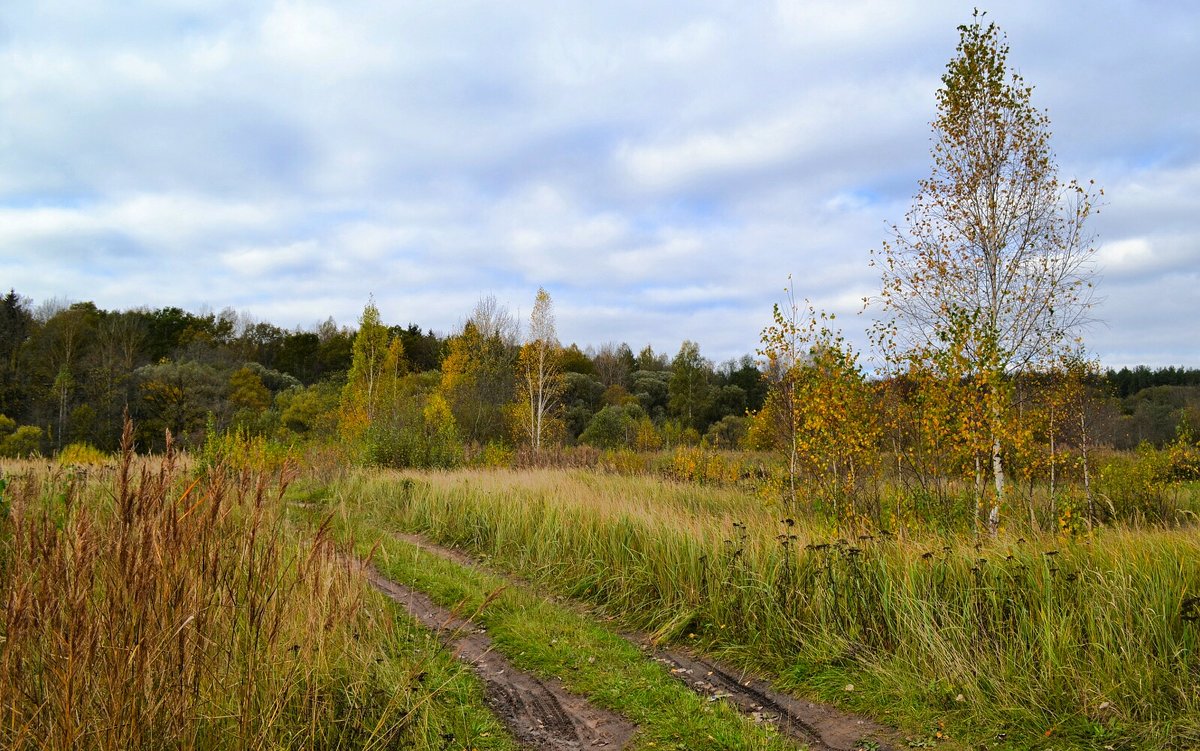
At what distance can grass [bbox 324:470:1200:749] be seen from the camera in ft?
12.0

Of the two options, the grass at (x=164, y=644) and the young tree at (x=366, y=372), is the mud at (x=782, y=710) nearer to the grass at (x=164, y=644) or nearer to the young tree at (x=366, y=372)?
the grass at (x=164, y=644)

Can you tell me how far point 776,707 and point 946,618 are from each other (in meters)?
1.32

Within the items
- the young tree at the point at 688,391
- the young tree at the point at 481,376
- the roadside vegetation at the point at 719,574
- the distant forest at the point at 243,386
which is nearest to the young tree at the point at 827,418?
the roadside vegetation at the point at 719,574

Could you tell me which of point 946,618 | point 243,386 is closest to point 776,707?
point 946,618

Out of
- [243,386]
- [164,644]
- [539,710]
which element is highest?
[243,386]

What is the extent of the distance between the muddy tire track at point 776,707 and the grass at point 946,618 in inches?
5.8

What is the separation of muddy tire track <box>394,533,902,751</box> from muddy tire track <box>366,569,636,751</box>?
786mm

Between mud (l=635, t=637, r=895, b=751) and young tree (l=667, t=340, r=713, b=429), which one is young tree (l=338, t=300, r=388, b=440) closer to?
young tree (l=667, t=340, r=713, b=429)

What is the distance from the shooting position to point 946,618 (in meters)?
4.41

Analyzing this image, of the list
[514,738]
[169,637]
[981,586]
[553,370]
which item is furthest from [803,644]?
[553,370]

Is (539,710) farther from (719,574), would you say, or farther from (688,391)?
(688,391)

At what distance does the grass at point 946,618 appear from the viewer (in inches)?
144

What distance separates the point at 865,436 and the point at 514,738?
6.20m

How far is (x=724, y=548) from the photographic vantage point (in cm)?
604
